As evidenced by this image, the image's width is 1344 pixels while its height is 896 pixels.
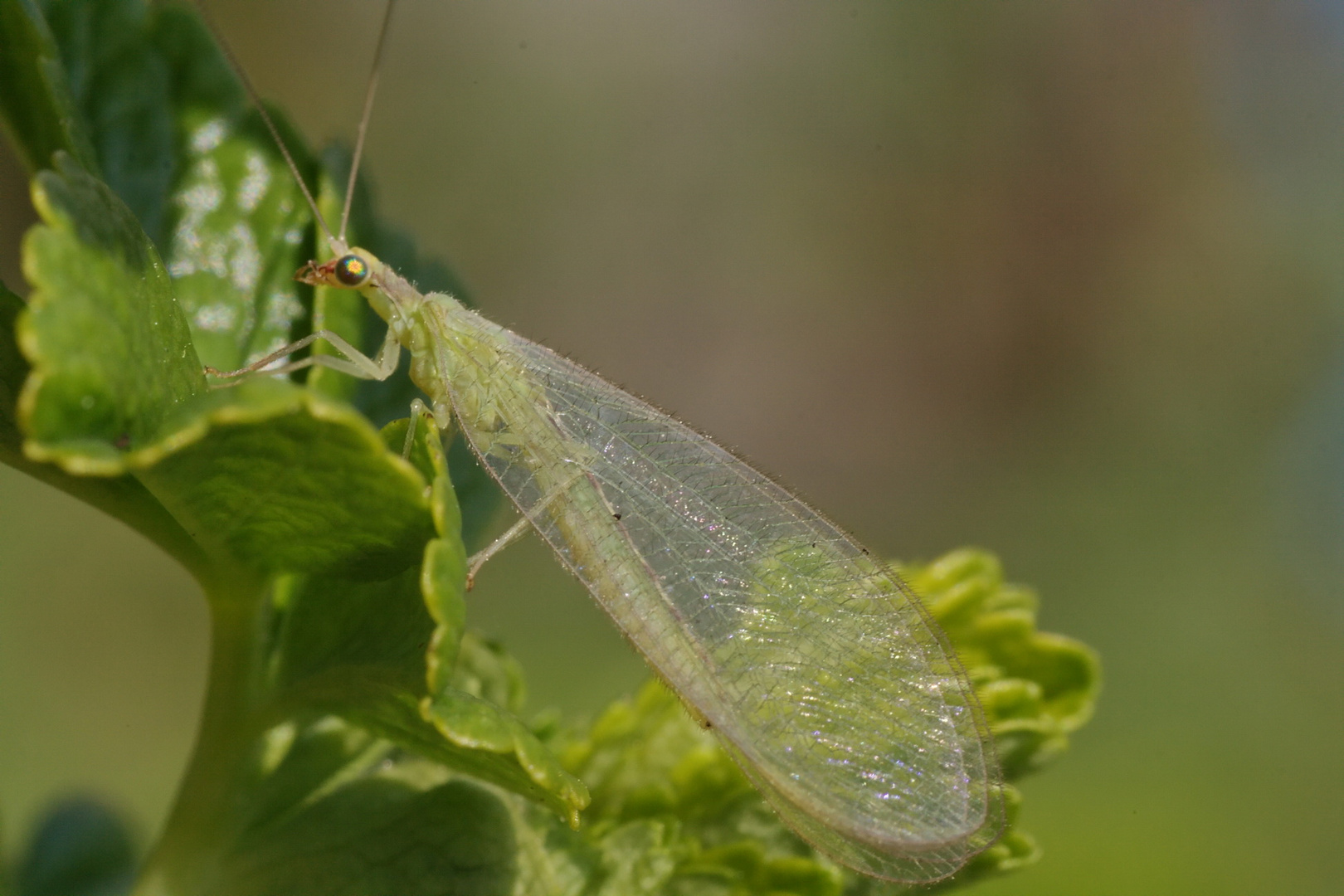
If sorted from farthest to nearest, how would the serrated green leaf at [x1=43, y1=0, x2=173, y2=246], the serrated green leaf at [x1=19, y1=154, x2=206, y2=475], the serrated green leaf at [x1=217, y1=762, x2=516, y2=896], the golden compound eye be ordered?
the golden compound eye < the serrated green leaf at [x1=43, y1=0, x2=173, y2=246] < the serrated green leaf at [x1=217, y1=762, x2=516, y2=896] < the serrated green leaf at [x1=19, y1=154, x2=206, y2=475]

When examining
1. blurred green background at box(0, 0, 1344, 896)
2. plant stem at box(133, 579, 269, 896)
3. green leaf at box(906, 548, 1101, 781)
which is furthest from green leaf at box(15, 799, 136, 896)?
blurred green background at box(0, 0, 1344, 896)

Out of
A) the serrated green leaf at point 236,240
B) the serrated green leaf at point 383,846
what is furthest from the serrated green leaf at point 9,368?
the serrated green leaf at point 383,846

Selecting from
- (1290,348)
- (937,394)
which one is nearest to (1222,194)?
(1290,348)

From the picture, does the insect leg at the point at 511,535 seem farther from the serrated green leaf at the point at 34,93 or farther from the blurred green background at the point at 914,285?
the blurred green background at the point at 914,285

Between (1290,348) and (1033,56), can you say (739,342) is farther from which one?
(1290,348)

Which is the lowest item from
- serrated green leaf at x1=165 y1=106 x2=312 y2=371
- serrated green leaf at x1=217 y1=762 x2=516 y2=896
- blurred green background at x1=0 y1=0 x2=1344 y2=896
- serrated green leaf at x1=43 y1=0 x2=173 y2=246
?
blurred green background at x1=0 y1=0 x2=1344 y2=896

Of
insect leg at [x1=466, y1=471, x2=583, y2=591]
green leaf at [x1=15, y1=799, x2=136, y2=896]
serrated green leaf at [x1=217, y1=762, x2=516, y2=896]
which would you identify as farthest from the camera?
insect leg at [x1=466, y1=471, x2=583, y2=591]

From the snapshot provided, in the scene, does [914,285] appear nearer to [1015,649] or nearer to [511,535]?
[511,535]

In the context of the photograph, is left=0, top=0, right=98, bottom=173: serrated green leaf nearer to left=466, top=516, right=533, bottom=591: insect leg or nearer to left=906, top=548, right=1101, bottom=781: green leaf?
left=466, top=516, right=533, bottom=591: insect leg
